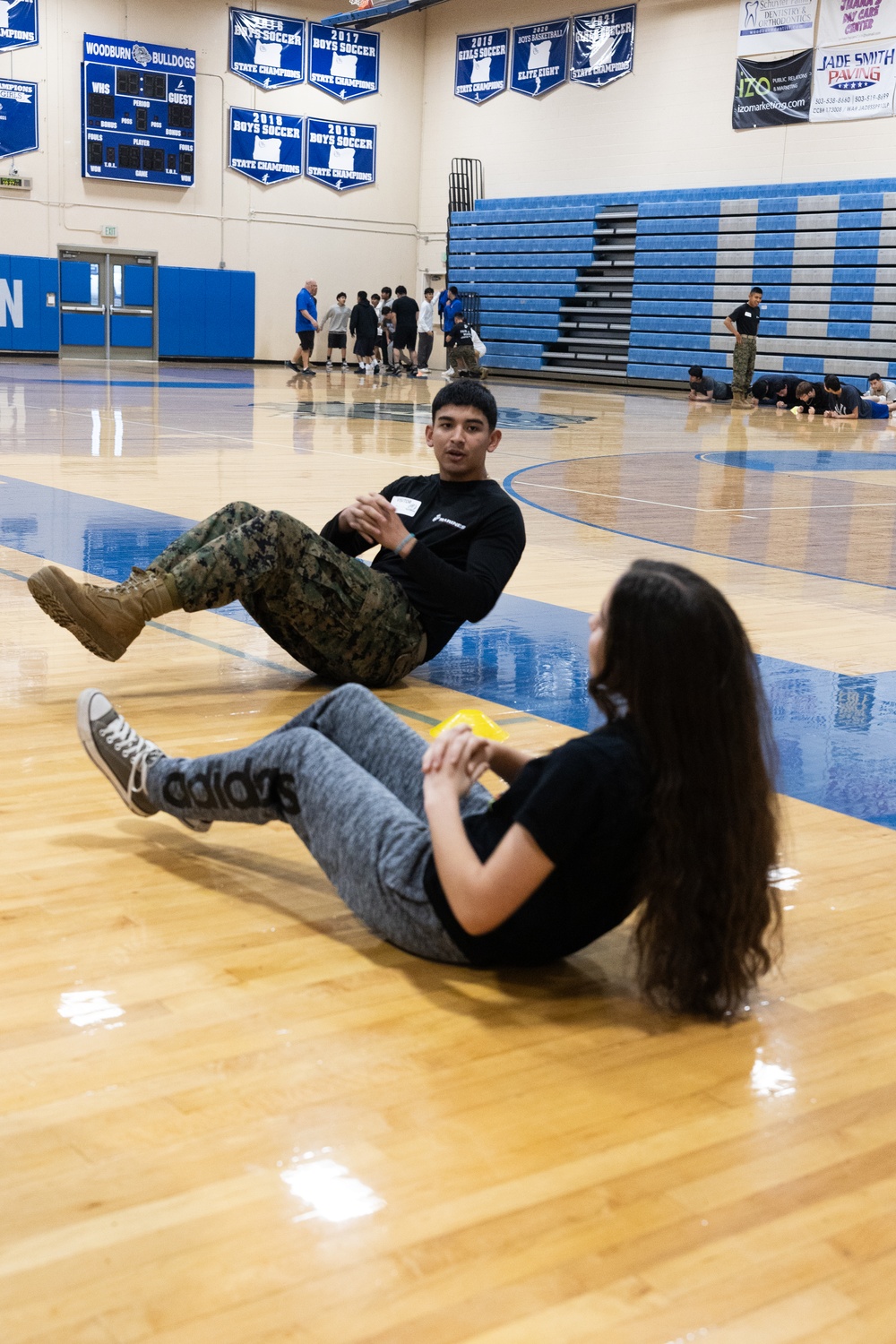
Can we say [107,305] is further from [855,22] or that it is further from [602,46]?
[855,22]

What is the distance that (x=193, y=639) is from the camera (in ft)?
16.0

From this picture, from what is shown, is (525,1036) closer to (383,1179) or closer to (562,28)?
(383,1179)

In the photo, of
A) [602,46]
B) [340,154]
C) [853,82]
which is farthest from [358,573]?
[340,154]

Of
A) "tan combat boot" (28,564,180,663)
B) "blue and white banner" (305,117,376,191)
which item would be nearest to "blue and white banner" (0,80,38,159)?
"blue and white banner" (305,117,376,191)

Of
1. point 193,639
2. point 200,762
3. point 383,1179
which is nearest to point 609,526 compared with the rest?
point 193,639

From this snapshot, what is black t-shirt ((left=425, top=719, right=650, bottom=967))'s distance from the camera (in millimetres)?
2010

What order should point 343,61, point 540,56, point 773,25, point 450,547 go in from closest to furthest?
point 450,547 → point 773,25 → point 540,56 → point 343,61

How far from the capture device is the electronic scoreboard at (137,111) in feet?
78.8

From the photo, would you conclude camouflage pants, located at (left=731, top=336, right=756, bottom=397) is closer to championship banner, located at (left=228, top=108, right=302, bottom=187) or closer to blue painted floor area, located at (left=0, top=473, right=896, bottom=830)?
championship banner, located at (left=228, top=108, right=302, bottom=187)

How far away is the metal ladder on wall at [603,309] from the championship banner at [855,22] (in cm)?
439

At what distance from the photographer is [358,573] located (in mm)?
4035

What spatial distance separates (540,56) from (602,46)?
161cm

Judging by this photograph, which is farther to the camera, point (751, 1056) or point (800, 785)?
point (800, 785)

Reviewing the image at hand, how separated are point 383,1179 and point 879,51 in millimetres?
20925
